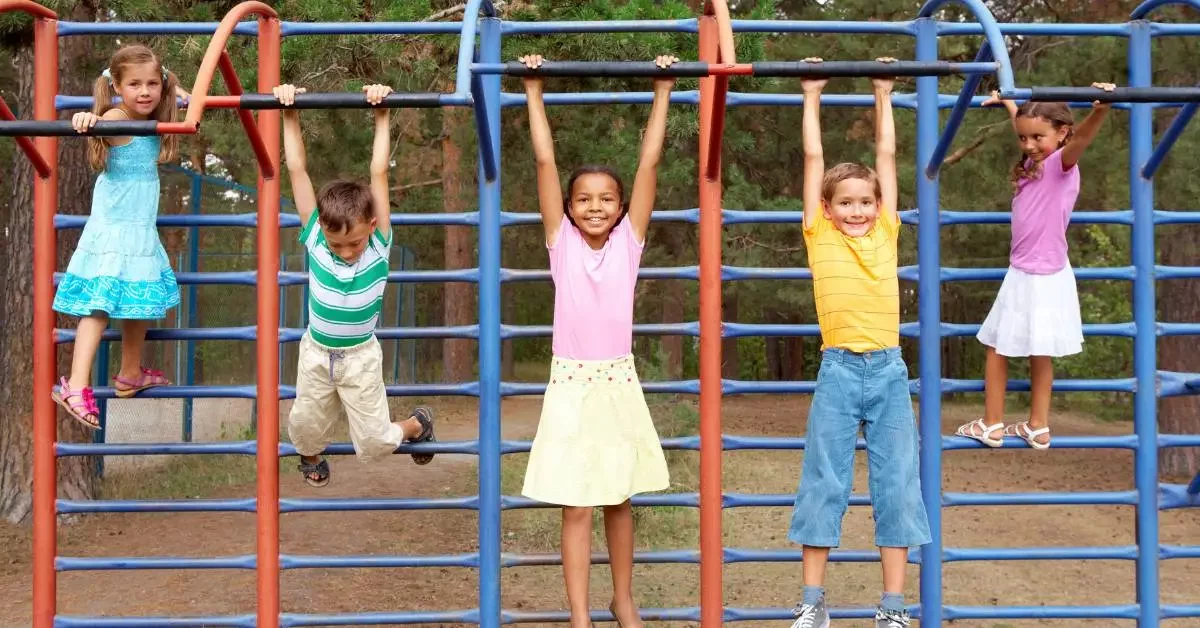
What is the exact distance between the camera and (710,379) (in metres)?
3.50

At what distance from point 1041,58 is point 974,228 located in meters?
5.02

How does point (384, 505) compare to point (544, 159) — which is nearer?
point (544, 159)

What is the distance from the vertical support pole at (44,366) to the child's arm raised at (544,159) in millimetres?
1684

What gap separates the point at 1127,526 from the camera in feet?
26.5

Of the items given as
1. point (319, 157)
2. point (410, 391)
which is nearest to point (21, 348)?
point (410, 391)

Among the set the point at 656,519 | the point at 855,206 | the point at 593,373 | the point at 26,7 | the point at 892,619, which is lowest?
the point at 656,519

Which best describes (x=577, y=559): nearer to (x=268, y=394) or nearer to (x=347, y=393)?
(x=347, y=393)

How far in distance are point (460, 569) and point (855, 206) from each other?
163 inches

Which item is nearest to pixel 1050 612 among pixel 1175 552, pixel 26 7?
pixel 1175 552

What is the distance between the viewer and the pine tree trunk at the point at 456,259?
13461 millimetres

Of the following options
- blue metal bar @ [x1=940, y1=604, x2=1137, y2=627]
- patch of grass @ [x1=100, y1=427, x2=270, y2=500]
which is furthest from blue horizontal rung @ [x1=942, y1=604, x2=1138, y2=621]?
patch of grass @ [x1=100, y1=427, x2=270, y2=500]

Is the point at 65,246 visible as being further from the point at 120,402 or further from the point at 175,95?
the point at 175,95

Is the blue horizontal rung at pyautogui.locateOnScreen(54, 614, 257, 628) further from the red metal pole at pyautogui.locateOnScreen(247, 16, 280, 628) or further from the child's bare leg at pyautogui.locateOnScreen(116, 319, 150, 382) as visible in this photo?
the child's bare leg at pyautogui.locateOnScreen(116, 319, 150, 382)

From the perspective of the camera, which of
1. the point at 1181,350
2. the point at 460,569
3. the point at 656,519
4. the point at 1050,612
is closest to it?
the point at 1050,612
